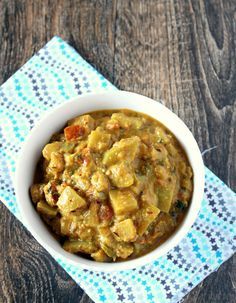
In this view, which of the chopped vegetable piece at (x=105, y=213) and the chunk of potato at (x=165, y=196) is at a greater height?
the chopped vegetable piece at (x=105, y=213)

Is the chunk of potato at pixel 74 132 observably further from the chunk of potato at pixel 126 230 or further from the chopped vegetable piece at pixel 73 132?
the chunk of potato at pixel 126 230

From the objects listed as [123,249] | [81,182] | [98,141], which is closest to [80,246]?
[123,249]

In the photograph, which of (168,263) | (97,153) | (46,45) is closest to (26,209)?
(97,153)

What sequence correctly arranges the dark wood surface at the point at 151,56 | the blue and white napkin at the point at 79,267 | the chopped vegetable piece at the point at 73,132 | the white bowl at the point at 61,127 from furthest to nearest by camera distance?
the dark wood surface at the point at 151,56, the blue and white napkin at the point at 79,267, the chopped vegetable piece at the point at 73,132, the white bowl at the point at 61,127

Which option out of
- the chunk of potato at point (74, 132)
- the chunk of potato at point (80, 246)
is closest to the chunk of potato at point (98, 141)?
the chunk of potato at point (74, 132)

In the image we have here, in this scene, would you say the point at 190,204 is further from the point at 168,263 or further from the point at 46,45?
the point at 46,45
